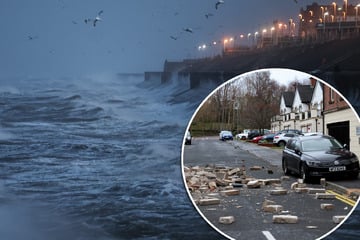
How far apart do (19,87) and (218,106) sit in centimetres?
120

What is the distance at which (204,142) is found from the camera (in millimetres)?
3143

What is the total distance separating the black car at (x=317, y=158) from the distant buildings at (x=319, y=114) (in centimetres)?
5

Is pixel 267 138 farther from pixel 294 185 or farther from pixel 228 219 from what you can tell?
pixel 228 219

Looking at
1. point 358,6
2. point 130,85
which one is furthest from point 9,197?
point 358,6

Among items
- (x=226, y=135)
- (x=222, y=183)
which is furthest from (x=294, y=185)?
(x=226, y=135)

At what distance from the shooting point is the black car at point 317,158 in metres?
3.11

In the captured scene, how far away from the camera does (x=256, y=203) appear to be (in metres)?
3.10

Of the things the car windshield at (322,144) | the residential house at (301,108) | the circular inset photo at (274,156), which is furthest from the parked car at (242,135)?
the car windshield at (322,144)

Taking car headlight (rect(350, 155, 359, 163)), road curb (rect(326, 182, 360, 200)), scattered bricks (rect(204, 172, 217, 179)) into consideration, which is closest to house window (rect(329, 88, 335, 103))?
car headlight (rect(350, 155, 359, 163))

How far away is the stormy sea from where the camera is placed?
9.82ft

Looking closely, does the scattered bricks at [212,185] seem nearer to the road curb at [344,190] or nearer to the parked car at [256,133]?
the parked car at [256,133]

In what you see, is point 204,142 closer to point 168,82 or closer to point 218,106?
point 218,106

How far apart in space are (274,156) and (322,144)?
303 millimetres

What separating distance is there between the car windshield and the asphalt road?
195 millimetres
